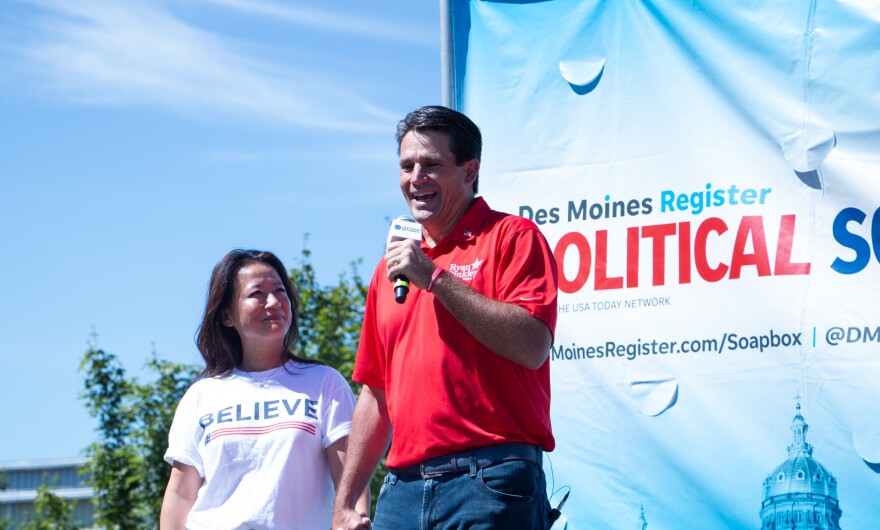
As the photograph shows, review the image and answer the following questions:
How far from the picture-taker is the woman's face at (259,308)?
4117mm

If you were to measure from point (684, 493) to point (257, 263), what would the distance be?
1731mm

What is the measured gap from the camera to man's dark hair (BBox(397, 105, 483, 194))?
3.44m

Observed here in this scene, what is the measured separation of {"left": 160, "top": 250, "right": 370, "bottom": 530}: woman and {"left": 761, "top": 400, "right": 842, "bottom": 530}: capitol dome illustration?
55.0 inches

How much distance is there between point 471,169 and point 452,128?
0.13m

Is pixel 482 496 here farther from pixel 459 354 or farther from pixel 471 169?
pixel 471 169

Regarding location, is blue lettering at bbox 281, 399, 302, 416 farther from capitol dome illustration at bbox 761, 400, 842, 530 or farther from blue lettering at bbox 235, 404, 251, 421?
capitol dome illustration at bbox 761, 400, 842, 530

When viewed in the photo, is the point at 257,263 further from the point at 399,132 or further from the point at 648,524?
the point at 648,524

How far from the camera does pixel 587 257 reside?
4426 mm

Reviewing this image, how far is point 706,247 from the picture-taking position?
163 inches

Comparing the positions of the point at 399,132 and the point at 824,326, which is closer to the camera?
the point at 399,132

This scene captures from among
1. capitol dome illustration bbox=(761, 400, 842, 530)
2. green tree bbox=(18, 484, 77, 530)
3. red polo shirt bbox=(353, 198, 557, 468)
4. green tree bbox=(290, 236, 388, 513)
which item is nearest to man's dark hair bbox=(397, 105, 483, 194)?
red polo shirt bbox=(353, 198, 557, 468)

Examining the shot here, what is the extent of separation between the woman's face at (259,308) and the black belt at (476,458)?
1139mm

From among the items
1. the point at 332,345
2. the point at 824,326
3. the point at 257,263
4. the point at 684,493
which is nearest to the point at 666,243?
the point at 824,326

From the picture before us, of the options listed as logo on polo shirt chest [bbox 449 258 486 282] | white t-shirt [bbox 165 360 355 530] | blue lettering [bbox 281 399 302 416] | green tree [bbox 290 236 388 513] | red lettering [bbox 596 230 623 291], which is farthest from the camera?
green tree [bbox 290 236 388 513]
